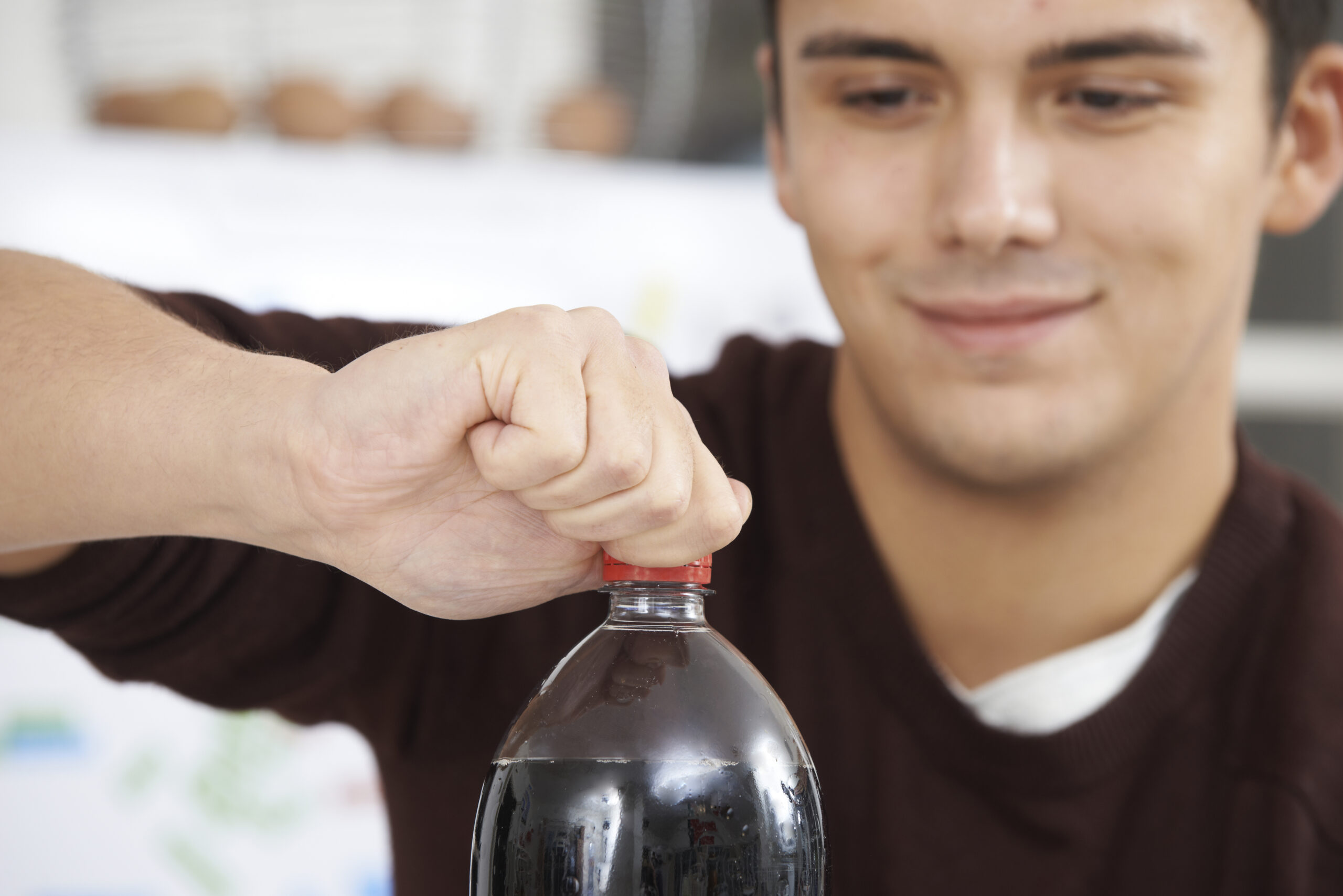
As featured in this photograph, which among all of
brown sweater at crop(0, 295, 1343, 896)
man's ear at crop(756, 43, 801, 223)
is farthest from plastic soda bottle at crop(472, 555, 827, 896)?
man's ear at crop(756, 43, 801, 223)

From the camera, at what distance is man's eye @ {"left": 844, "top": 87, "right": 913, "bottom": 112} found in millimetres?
A: 1020

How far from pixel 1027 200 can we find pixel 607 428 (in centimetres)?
54

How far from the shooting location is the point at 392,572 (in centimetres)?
64

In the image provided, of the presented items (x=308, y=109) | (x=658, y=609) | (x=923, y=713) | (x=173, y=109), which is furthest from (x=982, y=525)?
(x=173, y=109)

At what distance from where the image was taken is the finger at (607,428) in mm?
557

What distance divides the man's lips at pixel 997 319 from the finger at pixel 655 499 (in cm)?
50

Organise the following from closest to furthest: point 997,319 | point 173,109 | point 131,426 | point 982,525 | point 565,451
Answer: point 565,451
point 131,426
point 997,319
point 982,525
point 173,109

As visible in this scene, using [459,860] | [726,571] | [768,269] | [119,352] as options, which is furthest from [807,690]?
[768,269]

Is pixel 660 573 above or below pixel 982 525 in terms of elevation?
above

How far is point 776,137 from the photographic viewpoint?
128 cm

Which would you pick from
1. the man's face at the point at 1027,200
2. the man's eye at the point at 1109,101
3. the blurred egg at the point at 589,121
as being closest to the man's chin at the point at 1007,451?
the man's face at the point at 1027,200

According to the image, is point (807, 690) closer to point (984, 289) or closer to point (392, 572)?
point (984, 289)

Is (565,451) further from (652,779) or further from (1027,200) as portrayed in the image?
(1027,200)

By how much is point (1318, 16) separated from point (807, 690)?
0.75m
